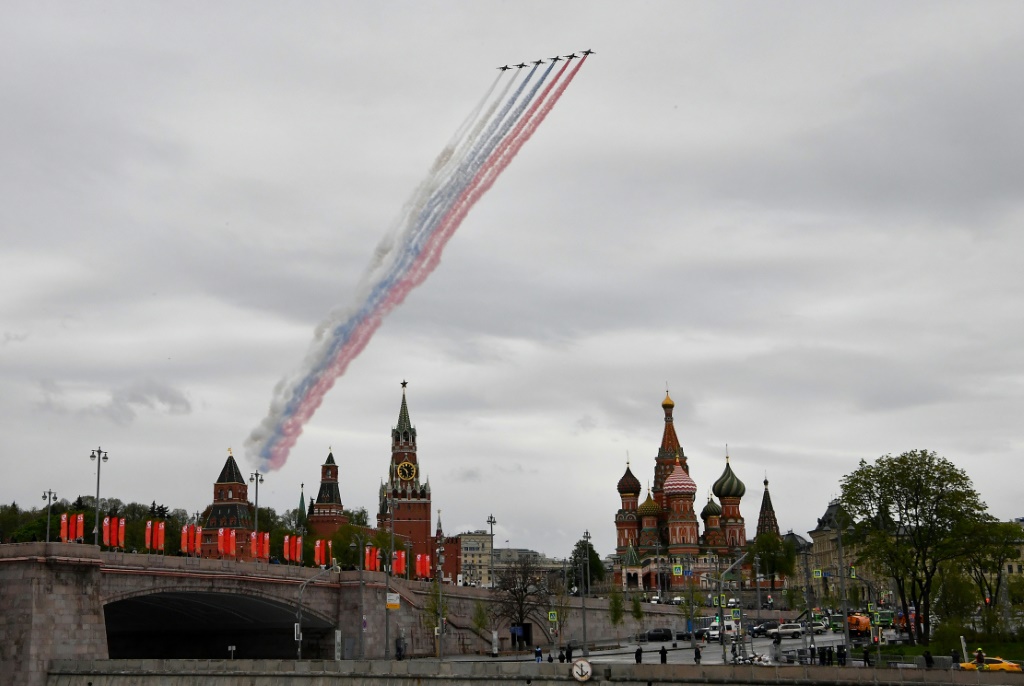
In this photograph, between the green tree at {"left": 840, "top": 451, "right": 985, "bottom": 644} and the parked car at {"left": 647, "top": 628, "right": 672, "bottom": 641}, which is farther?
the parked car at {"left": 647, "top": 628, "right": 672, "bottom": 641}

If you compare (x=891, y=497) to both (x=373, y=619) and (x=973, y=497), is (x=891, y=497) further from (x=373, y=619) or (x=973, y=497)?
(x=373, y=619)

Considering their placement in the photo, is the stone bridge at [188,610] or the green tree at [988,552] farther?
the green tree at [988,552]

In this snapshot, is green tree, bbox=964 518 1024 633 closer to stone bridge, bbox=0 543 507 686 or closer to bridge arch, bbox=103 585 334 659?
stone bridge, bbox=0 543 507 686

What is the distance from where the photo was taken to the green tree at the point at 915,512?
105 metres

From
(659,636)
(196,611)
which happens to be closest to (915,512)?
(659,636)

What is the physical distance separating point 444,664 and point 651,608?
116 metres

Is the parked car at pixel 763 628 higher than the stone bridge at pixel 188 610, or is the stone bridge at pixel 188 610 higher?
the stone bridge at pixel 188 610

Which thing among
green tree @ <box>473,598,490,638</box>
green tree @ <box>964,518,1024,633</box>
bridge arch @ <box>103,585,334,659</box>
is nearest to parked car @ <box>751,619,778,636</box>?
green tree @ <box>964,518,1024,633</box>

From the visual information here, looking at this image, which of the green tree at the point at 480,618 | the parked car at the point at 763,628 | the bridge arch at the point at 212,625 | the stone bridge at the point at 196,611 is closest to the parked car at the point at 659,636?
the parked car at the point at 763,628

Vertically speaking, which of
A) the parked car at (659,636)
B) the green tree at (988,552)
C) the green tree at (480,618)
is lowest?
the parked car at (659,636)

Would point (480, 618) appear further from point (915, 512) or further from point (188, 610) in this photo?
point (915, 512)

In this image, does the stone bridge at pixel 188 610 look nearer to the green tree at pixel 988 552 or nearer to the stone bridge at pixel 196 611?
the stone bridge at pixel 196 611

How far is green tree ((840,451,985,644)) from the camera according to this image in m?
105

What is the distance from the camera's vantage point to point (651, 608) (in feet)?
600
